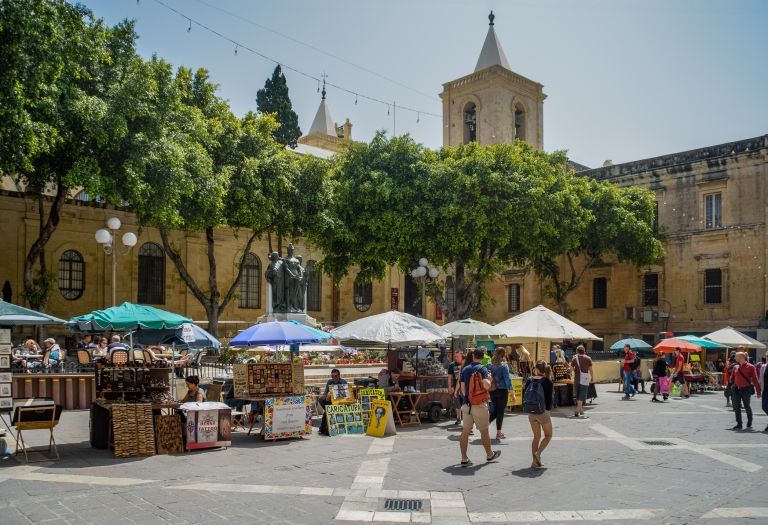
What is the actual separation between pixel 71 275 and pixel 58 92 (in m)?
16.4

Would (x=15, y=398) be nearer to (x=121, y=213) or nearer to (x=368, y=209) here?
(x=368, y=209)

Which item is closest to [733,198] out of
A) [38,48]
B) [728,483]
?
[728,483]

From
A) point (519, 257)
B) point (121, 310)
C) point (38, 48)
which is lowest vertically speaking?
point (121, 310)

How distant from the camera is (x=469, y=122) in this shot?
51188 mm

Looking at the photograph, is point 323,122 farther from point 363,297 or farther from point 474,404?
point 474,404

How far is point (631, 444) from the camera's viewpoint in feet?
41.0

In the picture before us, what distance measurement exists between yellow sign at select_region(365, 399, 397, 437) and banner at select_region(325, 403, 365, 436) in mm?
275

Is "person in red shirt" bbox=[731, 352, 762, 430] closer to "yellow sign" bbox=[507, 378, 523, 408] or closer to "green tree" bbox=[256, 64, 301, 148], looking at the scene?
"yellow sign" bbox=[507, 378, 523, 408]

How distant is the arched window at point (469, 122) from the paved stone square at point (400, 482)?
3940 centimetres

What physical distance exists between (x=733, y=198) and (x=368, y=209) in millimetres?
19893

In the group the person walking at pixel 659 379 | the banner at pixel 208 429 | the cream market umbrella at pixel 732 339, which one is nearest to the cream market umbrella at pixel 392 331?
the banner at pixel 208 429

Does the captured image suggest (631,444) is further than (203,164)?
No

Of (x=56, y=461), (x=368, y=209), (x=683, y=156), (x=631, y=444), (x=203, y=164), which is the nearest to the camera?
(x=56, y=461)

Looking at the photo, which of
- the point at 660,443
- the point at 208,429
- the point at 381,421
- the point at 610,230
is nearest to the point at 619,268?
the point at 610,230
